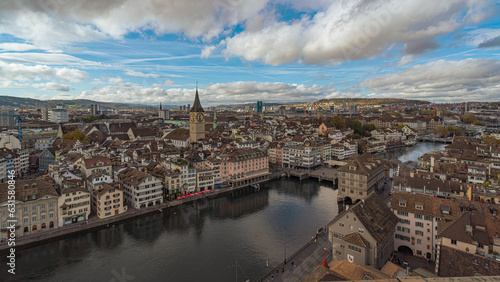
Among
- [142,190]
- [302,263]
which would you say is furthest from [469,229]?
[142,190]

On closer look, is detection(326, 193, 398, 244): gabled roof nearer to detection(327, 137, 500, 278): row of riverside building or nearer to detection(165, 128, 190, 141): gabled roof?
detection(327, 137, 500, 278): row of riverside building

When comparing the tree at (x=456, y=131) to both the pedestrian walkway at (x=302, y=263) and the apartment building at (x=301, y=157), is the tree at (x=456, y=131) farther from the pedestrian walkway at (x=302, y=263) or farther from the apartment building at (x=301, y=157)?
the pedestrian walkway at (x=302, y=263)

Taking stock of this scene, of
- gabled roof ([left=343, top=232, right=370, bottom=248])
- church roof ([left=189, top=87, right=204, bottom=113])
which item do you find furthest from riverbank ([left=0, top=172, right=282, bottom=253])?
church roof ([left=189, top=87, right=204, bottom=113])

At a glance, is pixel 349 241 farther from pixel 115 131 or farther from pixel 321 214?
pixel 115 131

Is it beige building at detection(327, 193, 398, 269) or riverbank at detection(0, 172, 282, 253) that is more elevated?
beige building at detection(327, 193, 398, 269)

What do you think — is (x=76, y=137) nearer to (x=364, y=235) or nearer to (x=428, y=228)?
(x=364, y=235)

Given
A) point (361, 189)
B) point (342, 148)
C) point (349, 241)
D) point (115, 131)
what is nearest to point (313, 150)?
point (342, 148)
